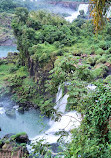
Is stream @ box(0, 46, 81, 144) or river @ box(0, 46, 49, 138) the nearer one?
stream @ box(0, 46, 81, 144)

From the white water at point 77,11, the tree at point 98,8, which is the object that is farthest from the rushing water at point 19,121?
the white water at point 77,11

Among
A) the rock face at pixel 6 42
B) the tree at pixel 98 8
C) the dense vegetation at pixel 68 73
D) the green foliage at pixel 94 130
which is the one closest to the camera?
the green foliage at pixel 94 130

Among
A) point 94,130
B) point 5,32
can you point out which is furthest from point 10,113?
point 5,32

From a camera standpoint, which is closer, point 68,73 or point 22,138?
point 68,73

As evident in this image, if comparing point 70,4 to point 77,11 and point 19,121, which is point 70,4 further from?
point 19,121

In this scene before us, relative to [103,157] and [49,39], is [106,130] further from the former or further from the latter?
[49,39]

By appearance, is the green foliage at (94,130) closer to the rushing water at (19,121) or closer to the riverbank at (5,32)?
the rushing water at (19,121)

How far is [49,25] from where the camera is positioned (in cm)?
1437

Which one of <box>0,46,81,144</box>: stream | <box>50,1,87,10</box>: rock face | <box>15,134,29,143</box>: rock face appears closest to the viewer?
<box>15,134,29,143</box>: rock face

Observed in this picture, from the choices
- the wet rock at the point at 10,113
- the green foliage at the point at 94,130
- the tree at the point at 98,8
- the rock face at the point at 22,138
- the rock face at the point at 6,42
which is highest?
the rock face at the point at 6,42

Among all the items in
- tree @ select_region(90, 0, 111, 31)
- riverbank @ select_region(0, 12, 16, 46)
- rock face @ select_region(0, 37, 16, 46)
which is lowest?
tree @ select_region(90, 0, 111, 31)

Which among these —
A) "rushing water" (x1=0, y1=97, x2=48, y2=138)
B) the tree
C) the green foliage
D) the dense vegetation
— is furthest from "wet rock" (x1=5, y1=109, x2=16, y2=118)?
the tree

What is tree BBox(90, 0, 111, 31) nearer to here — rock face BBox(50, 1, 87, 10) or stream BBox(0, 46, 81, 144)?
stream BBox(0, 46, 81, 144)

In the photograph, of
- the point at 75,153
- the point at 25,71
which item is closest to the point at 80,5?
the point at 25,71
